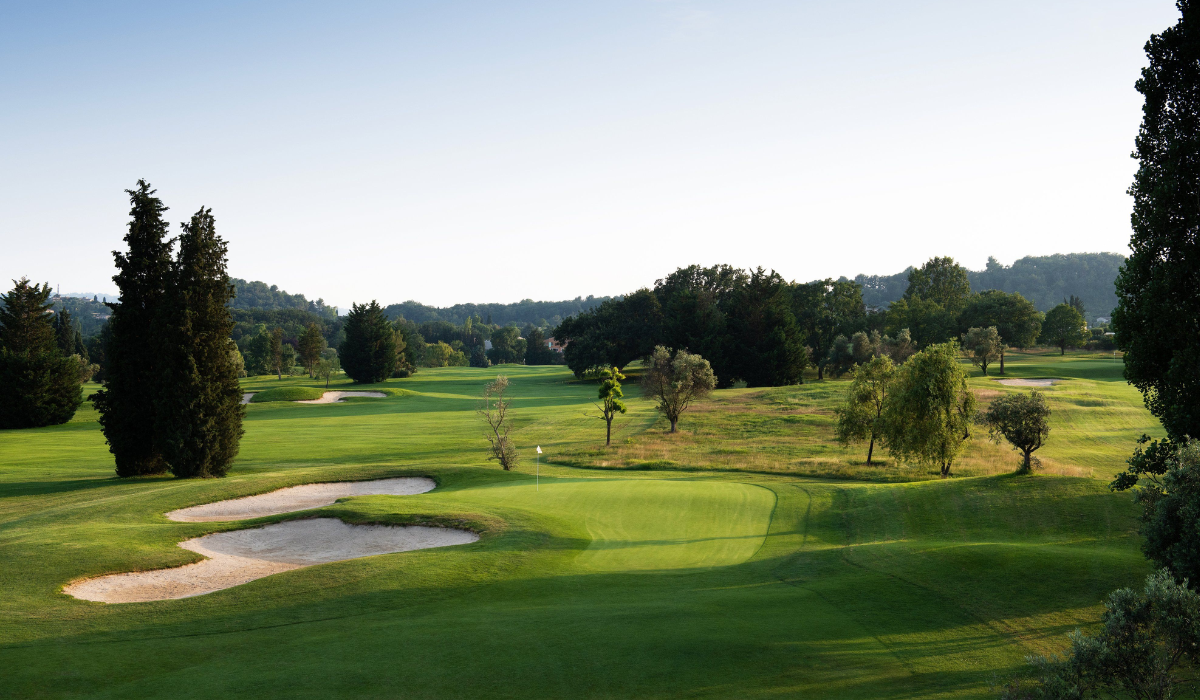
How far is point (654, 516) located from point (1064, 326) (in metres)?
95.0

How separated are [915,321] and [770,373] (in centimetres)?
2654

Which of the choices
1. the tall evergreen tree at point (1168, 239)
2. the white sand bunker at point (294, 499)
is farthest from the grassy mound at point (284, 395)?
the tall evergreen tree at point (1168, 239)

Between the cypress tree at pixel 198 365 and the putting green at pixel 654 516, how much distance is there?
43.4 ft

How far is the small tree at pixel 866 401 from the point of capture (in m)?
37.4

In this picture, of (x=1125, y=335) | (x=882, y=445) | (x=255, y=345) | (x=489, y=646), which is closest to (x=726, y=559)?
(x=489, y=646)

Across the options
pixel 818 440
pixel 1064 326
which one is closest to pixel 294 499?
pixel 818 440

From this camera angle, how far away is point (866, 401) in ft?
125

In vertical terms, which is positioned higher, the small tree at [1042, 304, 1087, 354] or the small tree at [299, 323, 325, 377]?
the small tree at [299, 323, 325, 377]

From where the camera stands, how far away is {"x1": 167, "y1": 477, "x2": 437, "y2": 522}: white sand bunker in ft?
73.1

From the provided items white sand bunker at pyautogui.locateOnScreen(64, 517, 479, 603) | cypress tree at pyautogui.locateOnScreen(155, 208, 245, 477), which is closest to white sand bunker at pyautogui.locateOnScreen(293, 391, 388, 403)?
cypress tree at pyautogui.locateOnScreen(155, 208, 245, 477)

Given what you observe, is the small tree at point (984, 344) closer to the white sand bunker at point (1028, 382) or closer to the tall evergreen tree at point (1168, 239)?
the white sand bunker at point (1028, 382)

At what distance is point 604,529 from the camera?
64.3 ft

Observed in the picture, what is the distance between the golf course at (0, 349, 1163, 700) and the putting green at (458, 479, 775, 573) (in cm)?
12

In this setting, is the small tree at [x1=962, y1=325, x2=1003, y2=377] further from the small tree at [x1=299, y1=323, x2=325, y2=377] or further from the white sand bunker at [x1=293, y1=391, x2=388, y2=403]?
the small tree at [x1=299, y1=323, x2=325, y2=377]
